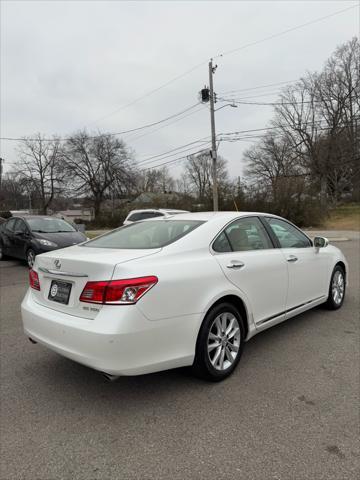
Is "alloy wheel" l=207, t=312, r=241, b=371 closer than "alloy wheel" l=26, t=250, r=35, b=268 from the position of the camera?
Yes

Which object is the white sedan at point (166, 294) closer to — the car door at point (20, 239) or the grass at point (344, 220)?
the car door at point (20, 239)

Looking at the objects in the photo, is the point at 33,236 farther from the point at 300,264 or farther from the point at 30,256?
the point at 300,264

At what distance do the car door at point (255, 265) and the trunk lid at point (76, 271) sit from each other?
0.75 meters

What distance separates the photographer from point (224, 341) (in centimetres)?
318

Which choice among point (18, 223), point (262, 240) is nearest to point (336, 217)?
point (18, 223)

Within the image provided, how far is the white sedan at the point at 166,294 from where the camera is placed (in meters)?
2.57

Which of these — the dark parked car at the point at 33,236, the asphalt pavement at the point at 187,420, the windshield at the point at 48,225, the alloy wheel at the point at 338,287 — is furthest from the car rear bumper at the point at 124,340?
the windshield at the point at 48,225

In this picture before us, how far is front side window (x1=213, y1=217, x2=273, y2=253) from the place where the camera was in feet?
11.2

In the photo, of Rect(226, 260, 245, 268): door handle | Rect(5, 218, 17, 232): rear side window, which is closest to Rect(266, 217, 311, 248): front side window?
Rect(226, 260, 245, 268): door handle

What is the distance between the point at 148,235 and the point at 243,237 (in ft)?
3.29

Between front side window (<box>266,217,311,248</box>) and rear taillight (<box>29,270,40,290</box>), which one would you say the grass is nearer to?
front side window (<box>266,217,311,248</box>)

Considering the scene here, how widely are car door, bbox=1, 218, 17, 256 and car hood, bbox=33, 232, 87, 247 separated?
56.3 inches

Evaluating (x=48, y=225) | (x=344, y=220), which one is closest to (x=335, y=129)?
(x=344, y=220)

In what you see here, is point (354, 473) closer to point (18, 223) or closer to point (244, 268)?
point (244, 268)
